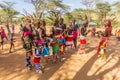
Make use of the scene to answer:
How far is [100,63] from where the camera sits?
1046 centimetres

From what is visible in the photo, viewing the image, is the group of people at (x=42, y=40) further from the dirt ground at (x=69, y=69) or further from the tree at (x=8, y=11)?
the tree at (x=8, y=11)

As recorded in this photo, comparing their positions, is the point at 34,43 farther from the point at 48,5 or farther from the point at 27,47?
the point at 48,5

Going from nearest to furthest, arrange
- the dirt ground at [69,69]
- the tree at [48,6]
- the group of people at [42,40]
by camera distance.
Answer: the dirt ground at [69,69], the group of people at [42,40], the tree at [48,6]

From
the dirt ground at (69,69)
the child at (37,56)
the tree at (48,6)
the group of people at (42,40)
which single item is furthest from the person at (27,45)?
the tree at (48,6)

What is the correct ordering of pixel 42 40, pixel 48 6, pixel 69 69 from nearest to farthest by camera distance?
pixel 42 40 < pixel 69 69 < pixel 48 6

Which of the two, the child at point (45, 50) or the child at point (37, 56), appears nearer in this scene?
the child at point (37, 56)

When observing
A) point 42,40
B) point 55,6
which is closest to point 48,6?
point 55,6

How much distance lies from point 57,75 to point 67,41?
2.80 meters

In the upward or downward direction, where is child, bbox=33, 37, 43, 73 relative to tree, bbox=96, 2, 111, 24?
downward

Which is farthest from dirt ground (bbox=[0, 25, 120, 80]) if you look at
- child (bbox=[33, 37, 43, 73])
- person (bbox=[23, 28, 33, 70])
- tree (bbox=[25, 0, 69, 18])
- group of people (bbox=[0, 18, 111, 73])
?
tree (bbox=[25, 0, 69, 18])

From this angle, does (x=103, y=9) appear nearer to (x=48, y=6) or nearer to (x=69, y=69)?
(x=48, y=6)

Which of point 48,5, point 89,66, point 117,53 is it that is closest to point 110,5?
point 48,5

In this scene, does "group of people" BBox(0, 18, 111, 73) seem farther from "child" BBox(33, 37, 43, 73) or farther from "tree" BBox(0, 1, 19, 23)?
"tree" BBox(0, 1, 19, 23)

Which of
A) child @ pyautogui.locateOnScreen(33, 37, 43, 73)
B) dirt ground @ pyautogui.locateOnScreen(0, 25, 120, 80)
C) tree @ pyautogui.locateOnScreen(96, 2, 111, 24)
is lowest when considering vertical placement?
dirt ground @ pyautogui.locateOnScreen(0, 25, 120, 80)
